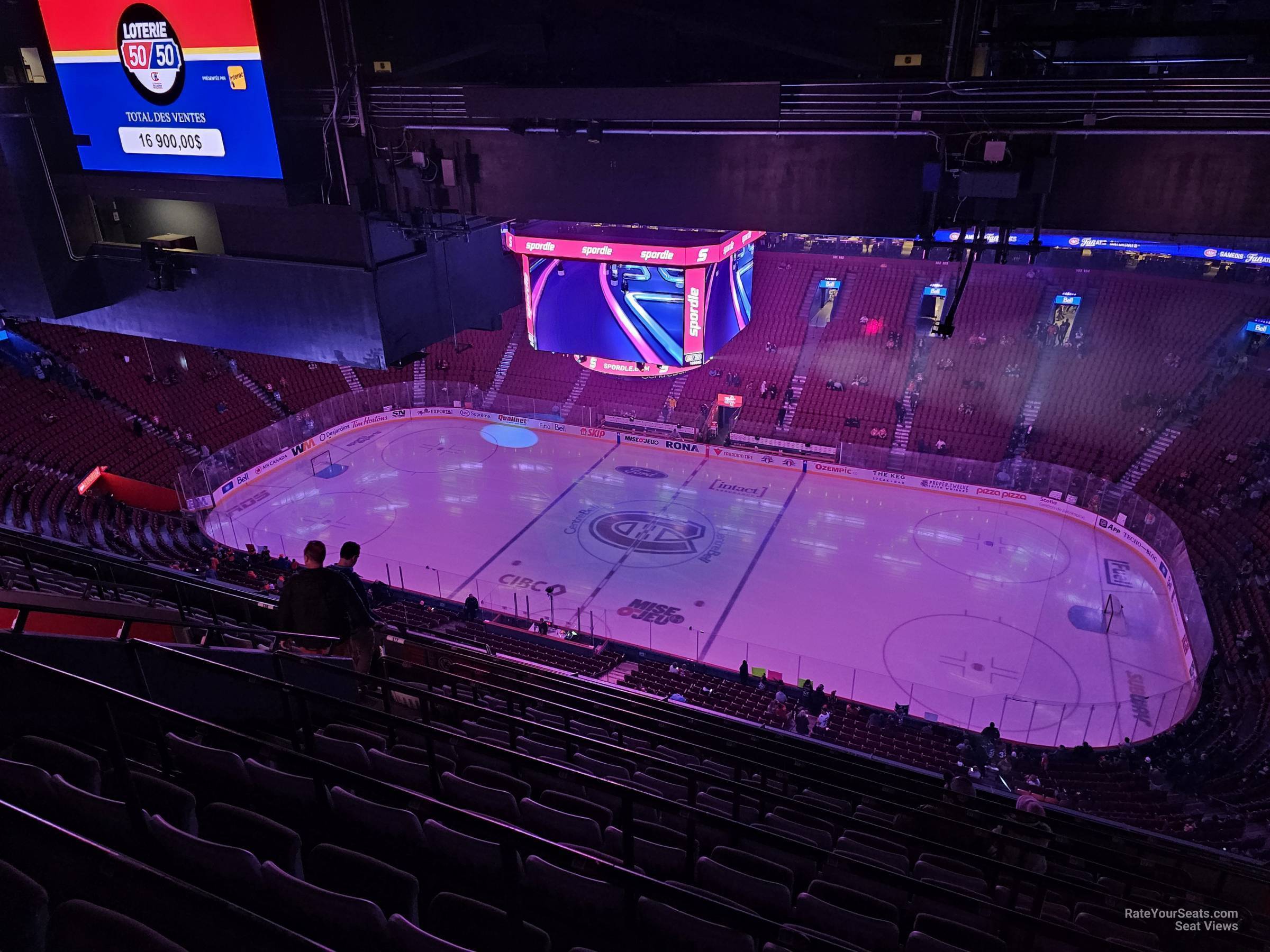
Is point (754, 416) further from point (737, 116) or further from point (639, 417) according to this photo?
point (737, 116)

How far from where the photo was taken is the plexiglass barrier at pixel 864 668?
13.8 meters

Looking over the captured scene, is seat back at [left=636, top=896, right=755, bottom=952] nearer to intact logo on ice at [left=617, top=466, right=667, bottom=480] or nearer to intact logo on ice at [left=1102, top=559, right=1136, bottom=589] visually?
intact logo on ice at [left=1102, top=559, right=1136, bottom=589]

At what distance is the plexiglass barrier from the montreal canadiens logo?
37.5ft

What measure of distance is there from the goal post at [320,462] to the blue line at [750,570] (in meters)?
13.0

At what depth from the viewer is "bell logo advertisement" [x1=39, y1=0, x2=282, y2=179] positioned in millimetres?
7309

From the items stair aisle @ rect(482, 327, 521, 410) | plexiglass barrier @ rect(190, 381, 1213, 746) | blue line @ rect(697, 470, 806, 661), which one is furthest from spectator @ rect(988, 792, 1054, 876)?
stair aisle @ rect(482, 327, 521, 410)

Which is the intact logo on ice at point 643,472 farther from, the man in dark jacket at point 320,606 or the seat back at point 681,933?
the seat back at point 681,933

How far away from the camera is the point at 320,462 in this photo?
24.0 metres

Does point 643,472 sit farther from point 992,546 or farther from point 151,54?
point 151,54

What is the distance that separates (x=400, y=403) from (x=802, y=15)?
2284 cm

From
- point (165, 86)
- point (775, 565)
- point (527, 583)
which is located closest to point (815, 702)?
point (775, 565)

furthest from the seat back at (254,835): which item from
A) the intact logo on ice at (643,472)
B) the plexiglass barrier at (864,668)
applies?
the intact logo on ice at (643,472)

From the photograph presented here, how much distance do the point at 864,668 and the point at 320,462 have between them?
1711 centimetres

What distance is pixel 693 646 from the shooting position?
15.8 m
